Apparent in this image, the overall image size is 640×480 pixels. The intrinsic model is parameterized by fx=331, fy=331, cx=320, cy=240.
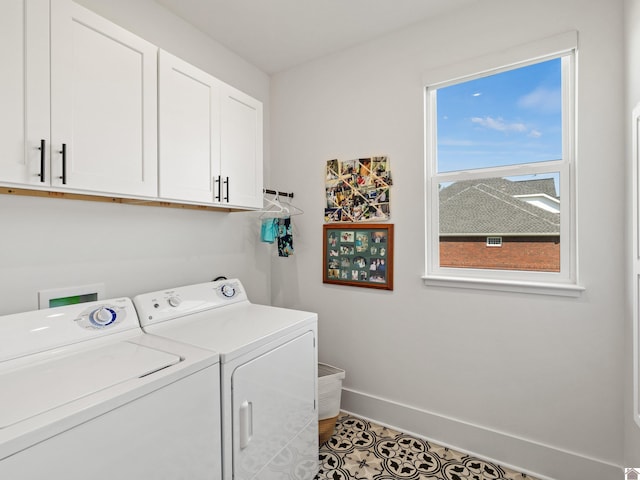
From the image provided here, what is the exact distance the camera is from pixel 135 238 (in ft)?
6.13

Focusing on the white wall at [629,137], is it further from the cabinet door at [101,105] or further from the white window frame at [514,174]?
the cabinet door at [101,105]

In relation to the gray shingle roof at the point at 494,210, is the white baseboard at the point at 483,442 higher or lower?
lower

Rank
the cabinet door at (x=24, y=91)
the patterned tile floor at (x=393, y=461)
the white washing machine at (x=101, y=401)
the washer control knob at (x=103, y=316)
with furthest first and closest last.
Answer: the patterned tile floor at (x=393, y=461), the washer control knob at (x=103, y=316), the cabinet door at (x=24, y=91), the white washing machine at (x=101, y=401)

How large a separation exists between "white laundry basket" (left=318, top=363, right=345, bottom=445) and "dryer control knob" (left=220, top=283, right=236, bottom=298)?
794mm

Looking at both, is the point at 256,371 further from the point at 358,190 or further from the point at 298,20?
the point at 298,20

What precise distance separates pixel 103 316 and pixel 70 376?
0.41 metres

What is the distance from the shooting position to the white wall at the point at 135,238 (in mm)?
1455

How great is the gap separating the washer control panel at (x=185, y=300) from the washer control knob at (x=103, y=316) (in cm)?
13

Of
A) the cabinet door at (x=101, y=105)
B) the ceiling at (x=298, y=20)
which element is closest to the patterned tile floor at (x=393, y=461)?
the cabinet door at (x=101, y=105)

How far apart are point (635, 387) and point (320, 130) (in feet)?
7.70

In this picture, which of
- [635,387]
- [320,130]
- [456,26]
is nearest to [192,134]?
[320,130]

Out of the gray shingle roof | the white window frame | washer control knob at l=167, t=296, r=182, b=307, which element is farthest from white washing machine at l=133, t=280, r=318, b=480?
the gray shingle roof

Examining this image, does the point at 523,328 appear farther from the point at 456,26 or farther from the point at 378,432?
the point at 456,26

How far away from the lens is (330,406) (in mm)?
2176
